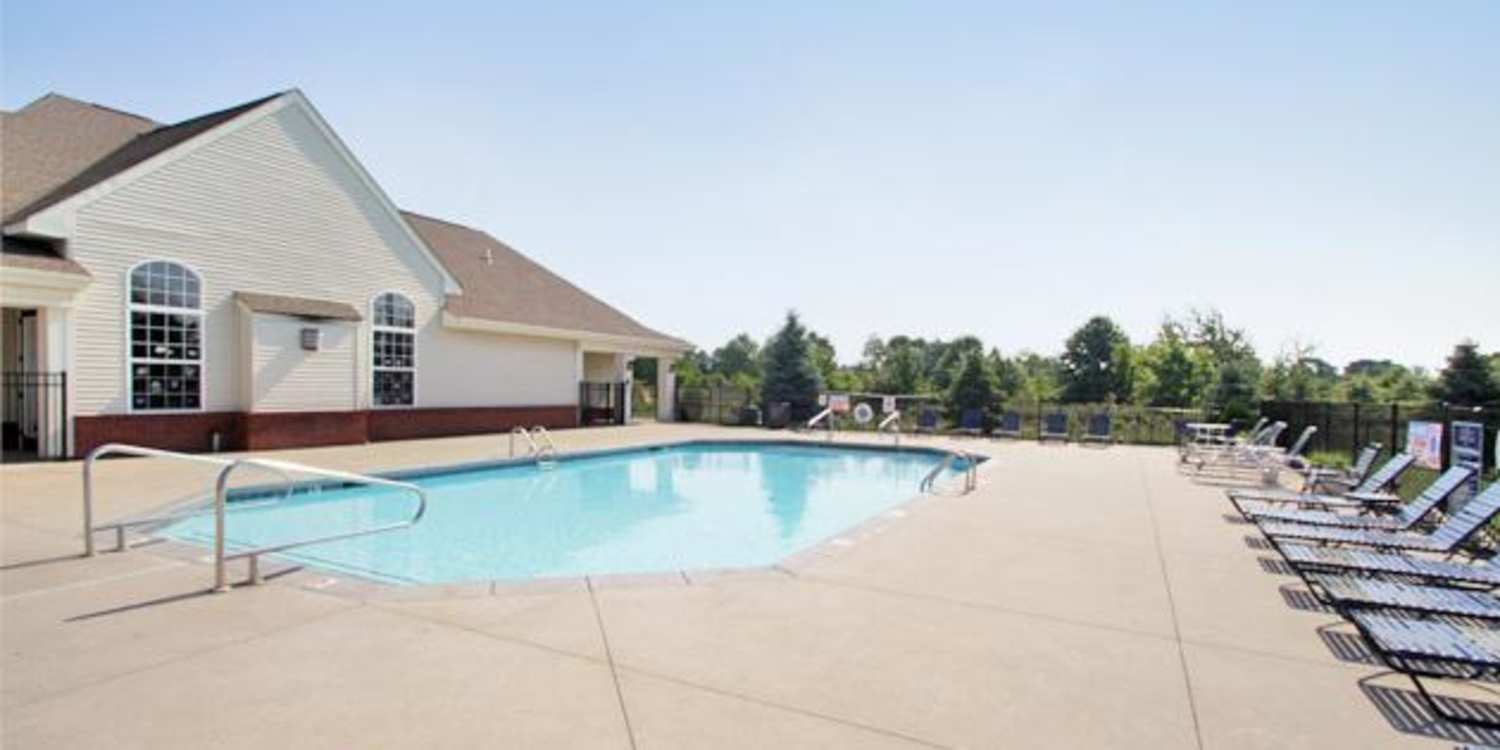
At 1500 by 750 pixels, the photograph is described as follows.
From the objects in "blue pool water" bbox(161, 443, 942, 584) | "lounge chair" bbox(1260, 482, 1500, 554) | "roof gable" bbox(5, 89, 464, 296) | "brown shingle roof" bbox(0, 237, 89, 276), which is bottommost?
"blue pool water" bbox(161, 443, 942, 584)

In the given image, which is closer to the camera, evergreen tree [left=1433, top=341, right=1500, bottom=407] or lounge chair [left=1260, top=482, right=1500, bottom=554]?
lounge chair [left=1260, top=482, right=1500, bottom=554]

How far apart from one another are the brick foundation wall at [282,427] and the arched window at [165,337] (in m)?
0.37

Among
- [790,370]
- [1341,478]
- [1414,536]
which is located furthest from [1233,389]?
[1414,536]

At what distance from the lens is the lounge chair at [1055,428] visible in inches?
785

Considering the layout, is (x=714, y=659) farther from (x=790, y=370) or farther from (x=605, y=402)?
(x=790, y=370)

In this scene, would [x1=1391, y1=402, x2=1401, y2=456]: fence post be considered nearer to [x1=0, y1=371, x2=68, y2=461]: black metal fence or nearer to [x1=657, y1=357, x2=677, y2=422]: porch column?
[x1=657, y1=357, x2=677, y2=422]: porch column

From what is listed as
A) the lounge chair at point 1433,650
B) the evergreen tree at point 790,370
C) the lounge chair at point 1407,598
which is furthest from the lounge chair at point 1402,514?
the evergreen tree at point 790,370

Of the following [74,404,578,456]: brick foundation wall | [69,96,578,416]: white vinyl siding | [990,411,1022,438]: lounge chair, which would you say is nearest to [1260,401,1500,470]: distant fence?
[990,411,1022,438]: lounge chair

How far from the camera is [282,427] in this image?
14.0 meters

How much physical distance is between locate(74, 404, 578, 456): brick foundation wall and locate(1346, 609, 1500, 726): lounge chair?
15446 millimetres

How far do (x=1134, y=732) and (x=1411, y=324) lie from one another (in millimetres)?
45432

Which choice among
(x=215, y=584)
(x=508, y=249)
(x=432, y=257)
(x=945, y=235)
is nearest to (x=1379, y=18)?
(x=945, y=235)

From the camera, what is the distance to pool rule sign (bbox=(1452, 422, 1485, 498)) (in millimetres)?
7699

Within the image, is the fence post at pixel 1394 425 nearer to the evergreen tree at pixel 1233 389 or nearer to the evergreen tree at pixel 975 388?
the evergreen tree at pixel 1233 389
